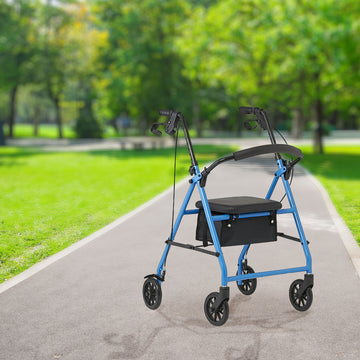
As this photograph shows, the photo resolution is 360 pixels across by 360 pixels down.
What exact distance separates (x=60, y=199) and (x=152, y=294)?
25.5ft

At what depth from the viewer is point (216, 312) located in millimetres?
4523

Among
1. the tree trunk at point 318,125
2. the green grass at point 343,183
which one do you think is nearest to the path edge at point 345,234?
the green grass at point 343,183

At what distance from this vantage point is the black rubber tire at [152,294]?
4.98 meters

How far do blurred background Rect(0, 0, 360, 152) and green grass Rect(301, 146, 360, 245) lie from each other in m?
3.30

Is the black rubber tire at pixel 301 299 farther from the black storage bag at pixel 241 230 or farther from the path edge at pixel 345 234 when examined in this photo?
the path edge at pixel 345 234

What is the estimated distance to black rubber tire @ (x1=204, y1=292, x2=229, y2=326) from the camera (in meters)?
4.52

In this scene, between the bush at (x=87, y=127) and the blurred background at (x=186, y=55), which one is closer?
the blurred background at (x=186, y=55)

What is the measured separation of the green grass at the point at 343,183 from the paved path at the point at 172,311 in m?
2.22

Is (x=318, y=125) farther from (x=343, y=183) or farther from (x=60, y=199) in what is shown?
(x=60, y=199)

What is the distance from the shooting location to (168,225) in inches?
356

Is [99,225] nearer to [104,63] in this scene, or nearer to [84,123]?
[104,63]

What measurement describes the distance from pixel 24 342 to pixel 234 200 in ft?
6.12

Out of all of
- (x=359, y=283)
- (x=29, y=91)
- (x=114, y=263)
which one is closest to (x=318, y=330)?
(x=359, y=283)

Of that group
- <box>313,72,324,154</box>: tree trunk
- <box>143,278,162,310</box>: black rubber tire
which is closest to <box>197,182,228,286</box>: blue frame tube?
<box>143,278,162,310</box>: black rubber tire
